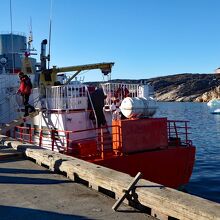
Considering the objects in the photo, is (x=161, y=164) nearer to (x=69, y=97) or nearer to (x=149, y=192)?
(x=69, y=97)

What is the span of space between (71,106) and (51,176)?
21.6 feet

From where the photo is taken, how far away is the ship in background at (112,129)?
14398 millimetres

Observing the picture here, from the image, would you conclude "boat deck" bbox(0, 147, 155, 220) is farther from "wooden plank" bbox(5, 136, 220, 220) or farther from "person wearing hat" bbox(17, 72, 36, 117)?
"person wearing hat" bbox(17, 72, 36, 117)

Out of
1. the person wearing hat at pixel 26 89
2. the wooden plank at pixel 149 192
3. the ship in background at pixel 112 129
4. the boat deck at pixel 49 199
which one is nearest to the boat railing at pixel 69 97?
the ship in background at pixel 112 129

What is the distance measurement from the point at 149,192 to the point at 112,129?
24.5ft

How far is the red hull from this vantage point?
1423 cm

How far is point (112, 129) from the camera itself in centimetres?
1475

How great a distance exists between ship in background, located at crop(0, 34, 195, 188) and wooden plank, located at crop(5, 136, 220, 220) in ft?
12.0

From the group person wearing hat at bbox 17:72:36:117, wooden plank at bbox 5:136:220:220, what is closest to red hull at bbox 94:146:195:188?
wooden plank at bbox 5:136:220:220

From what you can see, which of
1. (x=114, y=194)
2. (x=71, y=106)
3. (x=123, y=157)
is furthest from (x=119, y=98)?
(x=114, y=194)

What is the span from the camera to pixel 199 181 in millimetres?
19969

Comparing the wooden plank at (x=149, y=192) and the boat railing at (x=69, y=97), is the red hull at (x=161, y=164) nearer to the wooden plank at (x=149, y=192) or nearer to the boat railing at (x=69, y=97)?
the wooden plank at (x=149, y=192)

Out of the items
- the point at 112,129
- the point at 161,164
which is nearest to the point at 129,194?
the point at 112,129

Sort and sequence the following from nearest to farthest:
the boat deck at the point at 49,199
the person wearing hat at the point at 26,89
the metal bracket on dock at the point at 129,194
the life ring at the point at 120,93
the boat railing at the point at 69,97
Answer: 1. the boat deck at the point at 49,199
2. the metal bracket on dock at the point at 129,194
3. the boat railing at the point at 69,97
4. the life ring at the point at 120,93
5. the person wearing hat at the point at 26,89
